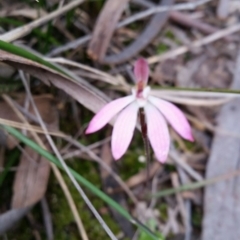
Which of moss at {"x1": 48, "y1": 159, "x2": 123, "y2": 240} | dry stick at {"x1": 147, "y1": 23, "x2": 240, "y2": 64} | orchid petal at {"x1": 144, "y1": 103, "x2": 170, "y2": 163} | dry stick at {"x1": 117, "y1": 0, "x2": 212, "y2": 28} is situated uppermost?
dry stick at {"x1": 117, "y1": 0, "x2": 212, "y2": 28}

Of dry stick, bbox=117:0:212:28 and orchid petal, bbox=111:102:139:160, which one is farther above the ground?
dry stick, bbox=117:0:212:28

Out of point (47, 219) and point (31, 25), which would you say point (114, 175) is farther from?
point (31, 25)

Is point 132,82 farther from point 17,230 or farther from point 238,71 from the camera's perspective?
point 17,230

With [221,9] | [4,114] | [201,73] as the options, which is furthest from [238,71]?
[4,114]

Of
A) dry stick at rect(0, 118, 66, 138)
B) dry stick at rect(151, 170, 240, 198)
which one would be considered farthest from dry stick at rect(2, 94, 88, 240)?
dry stick at rect(151, 170, 240, 198)

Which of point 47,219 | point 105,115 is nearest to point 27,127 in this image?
point 47,219

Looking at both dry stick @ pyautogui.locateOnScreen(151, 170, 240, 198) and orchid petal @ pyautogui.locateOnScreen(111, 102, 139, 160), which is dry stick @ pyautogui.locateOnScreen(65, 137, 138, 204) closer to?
dry stick @ pyautogui.locateOnScreen(151, 170, 240, 198)
